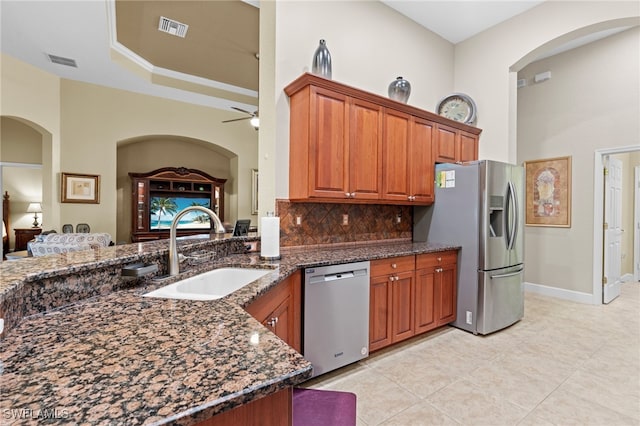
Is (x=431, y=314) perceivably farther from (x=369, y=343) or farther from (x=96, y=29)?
(x=96, y=29)

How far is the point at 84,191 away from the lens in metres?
5.30

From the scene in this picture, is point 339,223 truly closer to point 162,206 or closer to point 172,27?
point 172,27

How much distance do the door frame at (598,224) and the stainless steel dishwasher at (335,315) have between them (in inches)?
149

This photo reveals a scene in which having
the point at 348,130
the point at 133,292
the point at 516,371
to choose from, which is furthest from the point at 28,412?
the point at 516,371

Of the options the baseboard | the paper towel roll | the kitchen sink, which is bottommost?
the baseboard

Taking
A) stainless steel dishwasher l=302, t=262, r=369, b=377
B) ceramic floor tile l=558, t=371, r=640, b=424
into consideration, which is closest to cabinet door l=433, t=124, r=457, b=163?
stainless steel dishwasher l=302, t=262, r=369, b=377

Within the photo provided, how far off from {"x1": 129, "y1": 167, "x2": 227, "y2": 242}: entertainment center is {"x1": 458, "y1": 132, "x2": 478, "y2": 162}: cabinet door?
5219 millimetres

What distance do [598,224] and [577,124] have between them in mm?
1461

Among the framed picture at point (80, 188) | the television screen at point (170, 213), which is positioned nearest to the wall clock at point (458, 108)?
the television screen at point (170, 213)

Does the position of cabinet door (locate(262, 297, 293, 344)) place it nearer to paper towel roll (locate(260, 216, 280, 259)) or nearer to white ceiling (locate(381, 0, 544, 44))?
paper towel roll (locate(260, 216, 280, 259))

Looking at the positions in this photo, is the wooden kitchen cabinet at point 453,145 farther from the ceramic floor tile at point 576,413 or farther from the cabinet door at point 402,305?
the ceramic floor tile at point 576,413

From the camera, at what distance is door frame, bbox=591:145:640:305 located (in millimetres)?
4039

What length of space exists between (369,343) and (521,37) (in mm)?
4028

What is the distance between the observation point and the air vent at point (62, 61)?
177 inches
